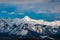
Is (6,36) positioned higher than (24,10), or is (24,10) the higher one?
(24,10)

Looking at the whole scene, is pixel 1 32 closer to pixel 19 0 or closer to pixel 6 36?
pixel 6 36

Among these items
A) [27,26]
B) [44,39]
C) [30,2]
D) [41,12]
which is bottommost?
[44,39]

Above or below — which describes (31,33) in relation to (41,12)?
below

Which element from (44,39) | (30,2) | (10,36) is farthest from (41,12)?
(10,36)

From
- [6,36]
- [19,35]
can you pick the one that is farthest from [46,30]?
[6,36]

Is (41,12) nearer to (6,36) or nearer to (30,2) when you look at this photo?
(30,2)
